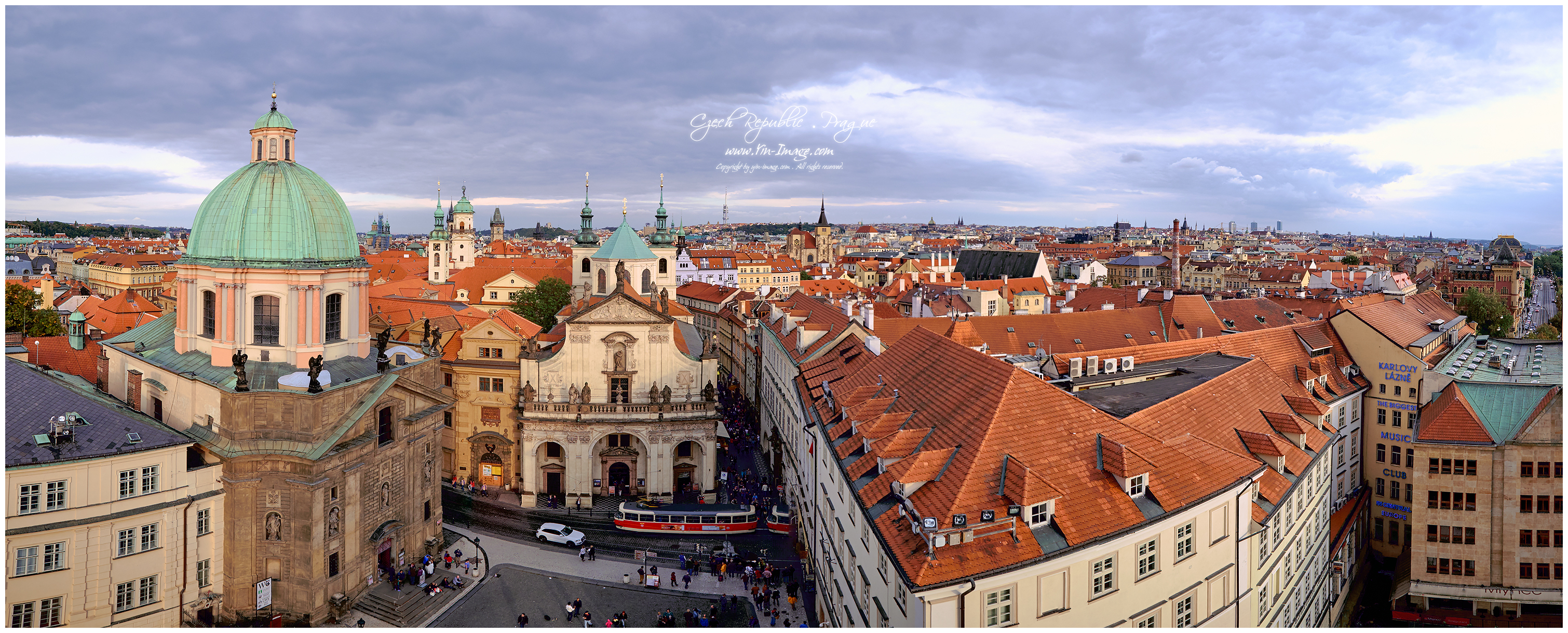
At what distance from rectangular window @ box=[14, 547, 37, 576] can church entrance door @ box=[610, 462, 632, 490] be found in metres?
29.1

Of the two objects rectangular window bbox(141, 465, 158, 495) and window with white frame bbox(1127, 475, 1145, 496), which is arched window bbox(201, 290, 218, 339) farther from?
window with white frame bbox(1127, 475, 1145, 496)

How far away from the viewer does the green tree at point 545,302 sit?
90.5 metres

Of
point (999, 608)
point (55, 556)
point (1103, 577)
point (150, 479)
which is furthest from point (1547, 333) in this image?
point (55, 556)

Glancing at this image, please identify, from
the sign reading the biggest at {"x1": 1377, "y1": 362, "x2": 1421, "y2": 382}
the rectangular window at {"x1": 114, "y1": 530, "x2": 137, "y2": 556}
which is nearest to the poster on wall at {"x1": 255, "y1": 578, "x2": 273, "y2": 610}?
the rectangular window at {"x1": 114, "y1": 530, "x2": 137, "y2": 556}

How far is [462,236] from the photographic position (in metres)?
142

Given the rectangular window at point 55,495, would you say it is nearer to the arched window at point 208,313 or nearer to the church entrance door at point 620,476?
the arched window at point 208,313

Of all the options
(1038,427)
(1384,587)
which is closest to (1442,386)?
(1384,587)

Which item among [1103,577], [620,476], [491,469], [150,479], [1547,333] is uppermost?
[1547,333]

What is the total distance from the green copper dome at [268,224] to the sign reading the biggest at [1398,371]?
181ft

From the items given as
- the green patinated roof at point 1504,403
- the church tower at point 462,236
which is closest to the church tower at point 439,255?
the church tower at point 462,236

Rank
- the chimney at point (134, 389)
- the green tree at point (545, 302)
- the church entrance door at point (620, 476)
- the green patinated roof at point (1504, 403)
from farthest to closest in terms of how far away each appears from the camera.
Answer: the green tree at point (545, 302), the church entrance door at point (620, 476), the chimney at point (134, 389), the green patinated roof at point (1504, 403)

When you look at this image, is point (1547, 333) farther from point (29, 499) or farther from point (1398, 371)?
point (29, 499)

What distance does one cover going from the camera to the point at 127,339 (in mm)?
50188

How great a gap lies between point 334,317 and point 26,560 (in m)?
15.2
